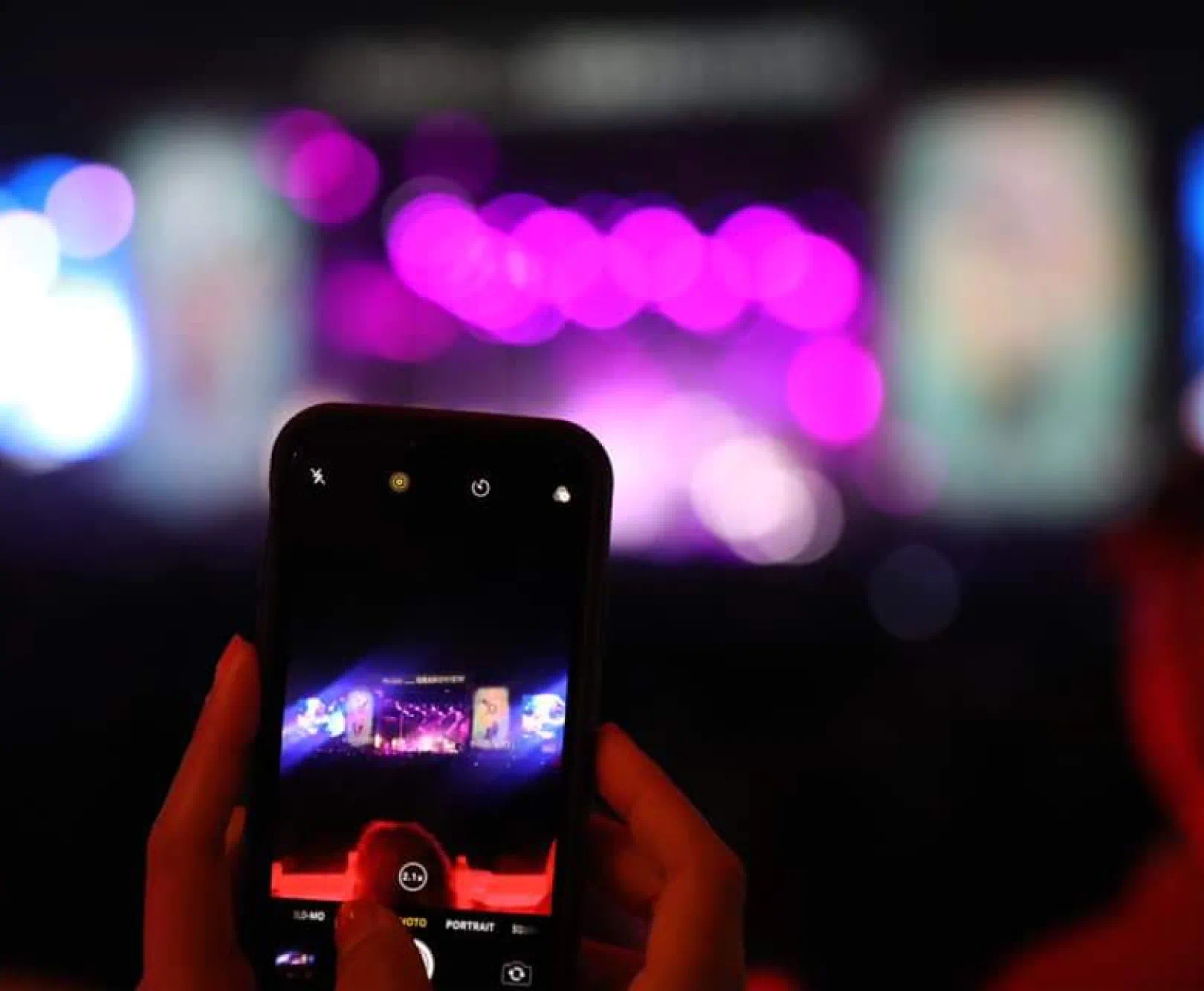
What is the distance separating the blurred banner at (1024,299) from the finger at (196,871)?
134 centimetres

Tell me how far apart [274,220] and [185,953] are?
4.80 feet

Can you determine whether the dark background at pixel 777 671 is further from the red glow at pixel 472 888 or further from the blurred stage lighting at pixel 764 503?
the red glow at pixel 472 888

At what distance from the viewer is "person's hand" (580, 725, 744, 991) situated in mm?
461

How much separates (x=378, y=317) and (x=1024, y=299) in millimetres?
812

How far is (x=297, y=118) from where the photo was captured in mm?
1828

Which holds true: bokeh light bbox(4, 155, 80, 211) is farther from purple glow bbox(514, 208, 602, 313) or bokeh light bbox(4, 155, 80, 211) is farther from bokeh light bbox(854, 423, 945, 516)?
bokeh light bbox(854, 423, 945, 516)

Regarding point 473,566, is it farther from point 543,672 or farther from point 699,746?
point 699,746

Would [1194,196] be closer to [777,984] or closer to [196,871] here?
[777,984]

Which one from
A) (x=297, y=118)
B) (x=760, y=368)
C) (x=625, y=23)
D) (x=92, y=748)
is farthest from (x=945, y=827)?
(x=297, y=118)

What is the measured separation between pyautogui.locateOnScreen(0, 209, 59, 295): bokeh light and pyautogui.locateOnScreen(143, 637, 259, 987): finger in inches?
54.9

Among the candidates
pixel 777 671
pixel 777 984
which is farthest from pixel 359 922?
pixel 777 671

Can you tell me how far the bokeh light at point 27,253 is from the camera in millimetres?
1709

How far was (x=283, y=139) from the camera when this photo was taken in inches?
71.9

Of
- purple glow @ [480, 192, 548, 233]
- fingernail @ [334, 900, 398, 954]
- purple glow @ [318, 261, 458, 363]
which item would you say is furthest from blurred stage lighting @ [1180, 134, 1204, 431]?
fingernail @ [334, 900, 398, 954]
